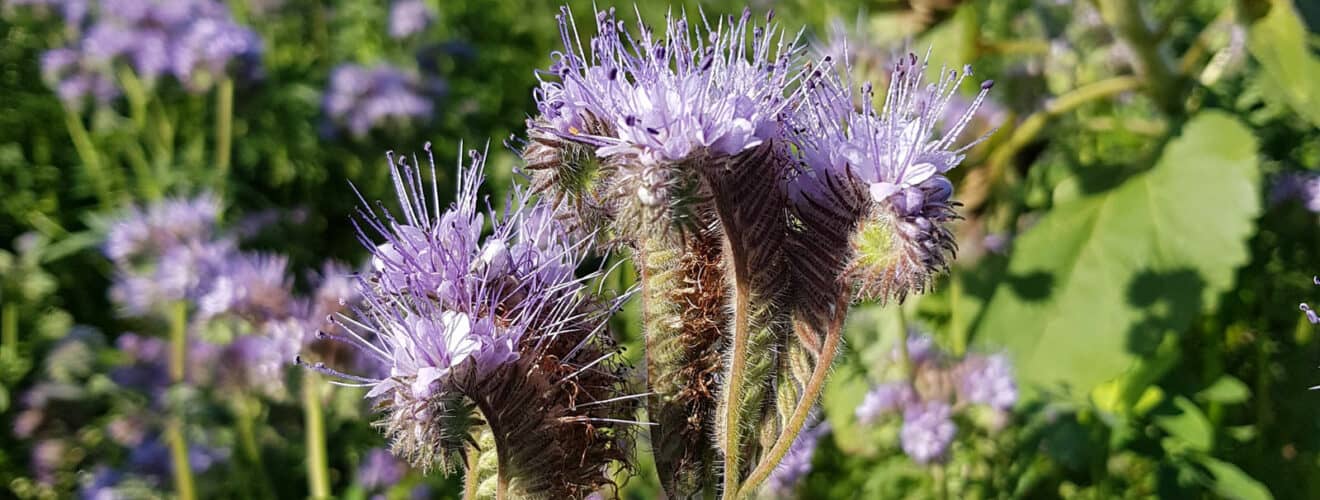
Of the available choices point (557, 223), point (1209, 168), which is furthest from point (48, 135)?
point (1209, 168)

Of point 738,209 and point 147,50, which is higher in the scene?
point 147,50

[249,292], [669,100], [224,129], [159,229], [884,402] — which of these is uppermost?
[224,129]

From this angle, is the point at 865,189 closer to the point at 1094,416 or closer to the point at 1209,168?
the point at 1094,416

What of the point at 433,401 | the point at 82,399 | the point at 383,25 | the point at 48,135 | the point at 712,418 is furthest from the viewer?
the point at 383,25

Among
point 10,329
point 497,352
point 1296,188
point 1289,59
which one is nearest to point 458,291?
point 497,352

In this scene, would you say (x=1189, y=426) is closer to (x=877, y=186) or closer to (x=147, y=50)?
(x=877, y=186)

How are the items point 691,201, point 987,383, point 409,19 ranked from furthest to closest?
point 409,19 < point 987,383 < point 691,201
